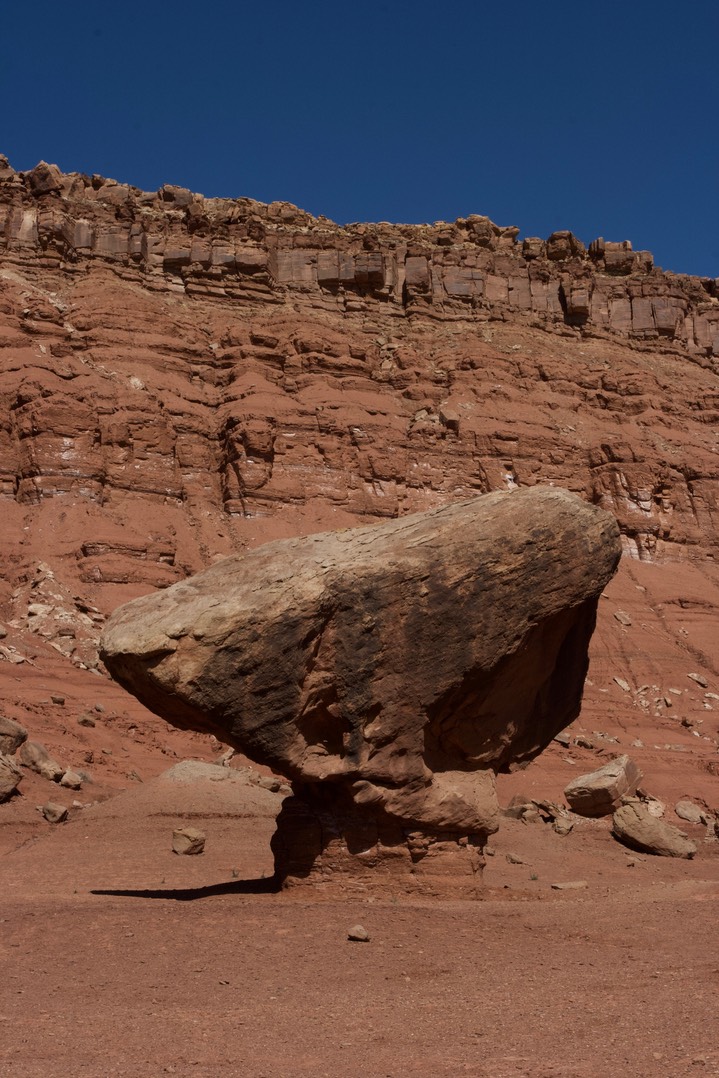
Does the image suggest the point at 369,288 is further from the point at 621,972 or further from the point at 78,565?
the point at 621,972

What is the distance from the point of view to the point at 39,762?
805 inches

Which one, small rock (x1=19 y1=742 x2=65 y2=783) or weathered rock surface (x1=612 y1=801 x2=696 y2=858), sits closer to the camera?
weathered rock surface (x1=612 y1=801 x2=696 y2=858)

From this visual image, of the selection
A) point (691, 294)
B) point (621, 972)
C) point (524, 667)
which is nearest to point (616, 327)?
point (691, 294)

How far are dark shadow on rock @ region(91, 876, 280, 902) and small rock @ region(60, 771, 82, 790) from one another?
23.1ft

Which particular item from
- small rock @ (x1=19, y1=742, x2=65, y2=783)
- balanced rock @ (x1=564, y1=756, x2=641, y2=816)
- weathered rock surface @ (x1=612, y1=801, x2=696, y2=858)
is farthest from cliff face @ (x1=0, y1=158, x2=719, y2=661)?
weathered rock surface @ (x1=612, y1=801, x2=696, y2=858)

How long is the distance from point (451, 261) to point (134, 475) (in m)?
19.6

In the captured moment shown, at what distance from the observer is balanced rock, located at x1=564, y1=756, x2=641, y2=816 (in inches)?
814

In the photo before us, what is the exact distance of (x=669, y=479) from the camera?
42.2m

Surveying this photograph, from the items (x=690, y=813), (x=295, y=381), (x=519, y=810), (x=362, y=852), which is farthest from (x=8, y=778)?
(x=295, y=381)

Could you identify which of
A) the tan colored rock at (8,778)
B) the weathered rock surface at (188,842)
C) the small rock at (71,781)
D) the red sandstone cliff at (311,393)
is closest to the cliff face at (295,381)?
the red sandstone cliff at (311,393)

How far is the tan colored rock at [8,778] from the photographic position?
719 inches

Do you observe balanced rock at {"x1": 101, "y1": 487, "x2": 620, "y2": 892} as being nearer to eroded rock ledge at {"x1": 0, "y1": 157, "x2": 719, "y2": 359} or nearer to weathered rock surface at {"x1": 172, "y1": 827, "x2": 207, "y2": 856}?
weathered rock surface at {"x1": 172, "y1": 827, "x2": 207, "y2": 856}

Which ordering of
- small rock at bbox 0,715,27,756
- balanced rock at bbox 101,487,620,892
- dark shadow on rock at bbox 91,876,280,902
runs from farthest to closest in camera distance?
small rock at bbox 0,715,27,756 → dark shadow on rock at bbox 91,876,280,902 → balanced rock at bbox 101,487,620,892

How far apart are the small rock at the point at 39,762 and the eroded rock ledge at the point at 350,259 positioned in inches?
998
